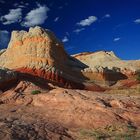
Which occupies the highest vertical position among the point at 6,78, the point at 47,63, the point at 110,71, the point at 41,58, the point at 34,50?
the point at 34,50

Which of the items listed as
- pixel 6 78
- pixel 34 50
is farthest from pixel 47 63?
pixel 6 78

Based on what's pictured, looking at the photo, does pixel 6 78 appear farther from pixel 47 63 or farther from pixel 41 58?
pixel 41 58

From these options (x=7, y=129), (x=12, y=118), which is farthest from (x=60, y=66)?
(x=7, y=129)

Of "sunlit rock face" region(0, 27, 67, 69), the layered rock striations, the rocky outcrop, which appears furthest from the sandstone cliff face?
the rocky outcrop

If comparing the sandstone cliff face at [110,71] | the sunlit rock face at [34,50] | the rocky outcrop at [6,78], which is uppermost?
the sunlit rock face at [34,50]

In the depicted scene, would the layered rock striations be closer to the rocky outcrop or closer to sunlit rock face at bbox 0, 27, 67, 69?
sunlit rock face at bbox 0, 27, 67, 69

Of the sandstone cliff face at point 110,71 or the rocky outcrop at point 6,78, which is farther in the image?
the sandstone cliff face at point 110,71

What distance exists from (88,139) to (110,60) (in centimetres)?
6359

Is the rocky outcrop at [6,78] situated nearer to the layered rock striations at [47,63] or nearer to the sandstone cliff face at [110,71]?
the layered rock striations at [47,63]

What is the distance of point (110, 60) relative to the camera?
7731cm

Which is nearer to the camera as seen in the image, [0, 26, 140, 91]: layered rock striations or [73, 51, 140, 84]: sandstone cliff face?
[0, 26, 140, 91]: layered rock striations

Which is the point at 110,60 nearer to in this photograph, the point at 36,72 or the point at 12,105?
the point at 36,72

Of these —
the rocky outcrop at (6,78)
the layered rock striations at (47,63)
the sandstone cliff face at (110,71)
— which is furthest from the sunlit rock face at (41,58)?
the rocky outcrop at (6,78)

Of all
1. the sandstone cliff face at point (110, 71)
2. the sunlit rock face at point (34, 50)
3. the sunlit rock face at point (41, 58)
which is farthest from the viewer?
the sandstone cliff face at point (110, 71)
